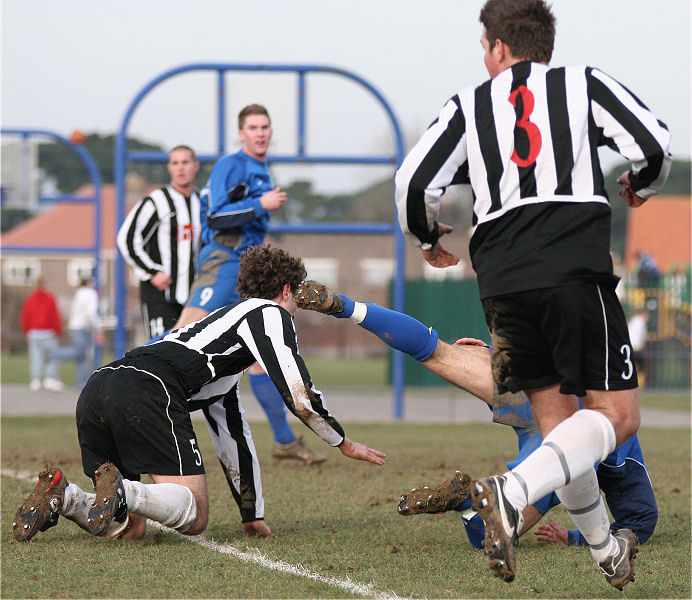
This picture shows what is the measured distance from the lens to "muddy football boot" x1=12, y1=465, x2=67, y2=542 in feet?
15.1

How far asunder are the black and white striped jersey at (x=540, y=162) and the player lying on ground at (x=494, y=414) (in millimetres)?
993

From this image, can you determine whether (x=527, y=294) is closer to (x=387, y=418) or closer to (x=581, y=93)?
(x=581, y=93)

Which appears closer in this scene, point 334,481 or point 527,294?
point 527,294

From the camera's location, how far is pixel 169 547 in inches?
→ 195

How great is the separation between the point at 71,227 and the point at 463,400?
57649mm

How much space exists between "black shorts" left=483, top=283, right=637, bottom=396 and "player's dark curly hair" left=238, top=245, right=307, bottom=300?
143cm

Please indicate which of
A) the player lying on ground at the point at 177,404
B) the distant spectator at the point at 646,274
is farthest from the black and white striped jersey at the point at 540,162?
the distant spectator at the point at 646,274

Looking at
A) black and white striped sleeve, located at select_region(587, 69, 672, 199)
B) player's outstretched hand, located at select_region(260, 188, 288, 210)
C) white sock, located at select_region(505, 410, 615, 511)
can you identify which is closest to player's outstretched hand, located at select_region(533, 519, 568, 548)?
white sock, located at select_region(505, 410, 615, 511)

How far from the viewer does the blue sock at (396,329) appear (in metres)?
4.79

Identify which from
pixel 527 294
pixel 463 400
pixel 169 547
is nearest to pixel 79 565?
pixel 169 547

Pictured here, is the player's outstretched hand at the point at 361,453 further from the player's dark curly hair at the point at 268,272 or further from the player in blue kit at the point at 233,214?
the player in blue kit at the point at 233,214

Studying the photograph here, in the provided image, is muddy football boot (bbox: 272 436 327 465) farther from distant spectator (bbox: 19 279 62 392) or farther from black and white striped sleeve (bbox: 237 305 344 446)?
distant spectator (bbox: 19 279 62 392)

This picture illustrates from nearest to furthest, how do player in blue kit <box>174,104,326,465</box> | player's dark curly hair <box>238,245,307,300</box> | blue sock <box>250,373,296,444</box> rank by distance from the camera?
player's dark curly hair <box>238,245,307,300</box>, player in blue kit <box>174,104,326,465</box>, blue sock <box>250,373,296,444</box>

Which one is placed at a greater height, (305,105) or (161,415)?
(305,105)
